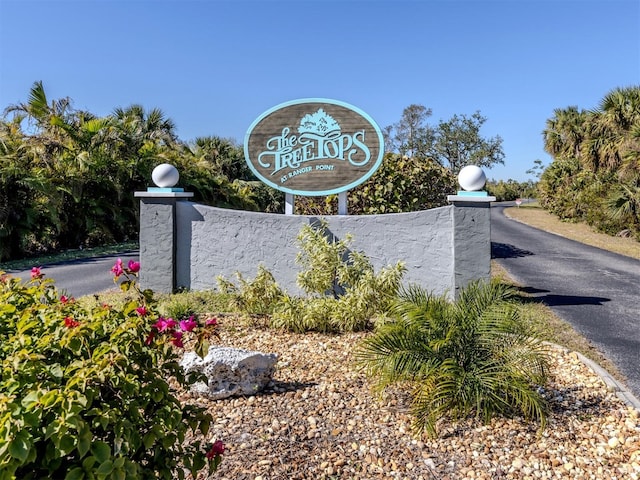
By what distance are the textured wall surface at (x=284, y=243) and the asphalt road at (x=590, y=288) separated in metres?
1.93

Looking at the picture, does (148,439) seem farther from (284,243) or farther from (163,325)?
(284,243)

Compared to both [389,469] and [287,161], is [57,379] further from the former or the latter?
[287,161]

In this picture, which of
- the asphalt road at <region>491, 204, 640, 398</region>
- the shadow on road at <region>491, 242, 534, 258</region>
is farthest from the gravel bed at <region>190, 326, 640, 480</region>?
the shadow on road at <region>491, 242, 534, 258</region>

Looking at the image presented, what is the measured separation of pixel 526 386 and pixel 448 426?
0.60 m

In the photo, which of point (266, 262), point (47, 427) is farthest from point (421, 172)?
point (47, 427)

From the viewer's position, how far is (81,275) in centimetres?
891

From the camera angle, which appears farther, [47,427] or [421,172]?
[421,172]

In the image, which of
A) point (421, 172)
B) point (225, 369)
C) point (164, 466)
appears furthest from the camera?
point (421, 172)

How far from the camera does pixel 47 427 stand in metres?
1.31

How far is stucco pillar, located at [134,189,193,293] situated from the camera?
6.87 meters

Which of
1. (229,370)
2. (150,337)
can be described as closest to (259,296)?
(229,370)

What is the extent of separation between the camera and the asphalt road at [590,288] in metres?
5.03

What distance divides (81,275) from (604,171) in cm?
2238

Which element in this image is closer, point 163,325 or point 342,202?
point 163,325
